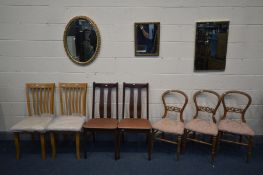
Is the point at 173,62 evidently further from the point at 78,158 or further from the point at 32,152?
the point at 32,152

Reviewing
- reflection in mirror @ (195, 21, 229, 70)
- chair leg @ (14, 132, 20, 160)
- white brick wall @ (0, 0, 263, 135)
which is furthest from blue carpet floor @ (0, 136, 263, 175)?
reflection in mirror @ (195, 21, 229, 70)

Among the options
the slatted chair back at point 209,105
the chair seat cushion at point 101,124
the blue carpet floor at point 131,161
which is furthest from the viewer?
the slatted chair back at point 209,105

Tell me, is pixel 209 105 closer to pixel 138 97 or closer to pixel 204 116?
pixel 204 116

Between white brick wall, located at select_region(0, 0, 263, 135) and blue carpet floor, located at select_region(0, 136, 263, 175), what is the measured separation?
1.74 feet

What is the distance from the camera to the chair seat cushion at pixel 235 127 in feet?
9.07

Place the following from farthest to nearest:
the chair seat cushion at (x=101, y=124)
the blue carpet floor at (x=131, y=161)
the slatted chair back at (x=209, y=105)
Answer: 1. the slatted chair back at (x=209, y=105)
2. the chair seat cushion at (x=101, y=124)
3. the blue carpet floor at (x=131, y=161)

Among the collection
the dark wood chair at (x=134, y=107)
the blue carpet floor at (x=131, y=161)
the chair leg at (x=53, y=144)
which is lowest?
the blue carpet floor at (x=131, y=161)

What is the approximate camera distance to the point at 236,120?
317 cm

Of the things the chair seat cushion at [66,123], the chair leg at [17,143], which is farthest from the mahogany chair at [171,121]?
the chair leg at [17,143]

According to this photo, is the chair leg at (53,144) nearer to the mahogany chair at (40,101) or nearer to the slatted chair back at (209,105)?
the mahogany chair at (40,101)

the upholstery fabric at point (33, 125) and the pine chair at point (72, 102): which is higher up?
the pine chair at point (72, 102)

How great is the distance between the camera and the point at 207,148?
10.6 ft

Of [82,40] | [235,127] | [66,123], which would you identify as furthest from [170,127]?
[82,40]

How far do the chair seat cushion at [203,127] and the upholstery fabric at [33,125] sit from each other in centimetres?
182
